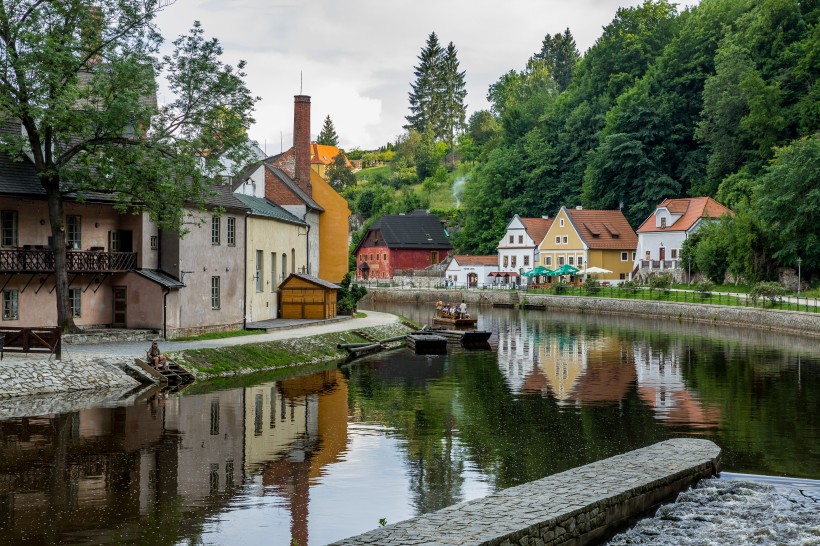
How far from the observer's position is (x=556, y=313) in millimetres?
78562

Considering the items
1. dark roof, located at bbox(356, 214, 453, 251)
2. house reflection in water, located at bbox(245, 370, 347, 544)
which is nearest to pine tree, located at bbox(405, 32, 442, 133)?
dark roof, located at bbox(356, 214, 453, 251)

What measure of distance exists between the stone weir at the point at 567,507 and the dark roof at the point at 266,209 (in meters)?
33.9

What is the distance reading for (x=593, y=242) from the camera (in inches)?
3917

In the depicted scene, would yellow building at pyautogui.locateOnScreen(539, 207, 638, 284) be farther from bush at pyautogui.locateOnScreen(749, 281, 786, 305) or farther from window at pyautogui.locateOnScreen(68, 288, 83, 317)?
window at pyautogui.locateOnScreen(68, 288, 83, 317)

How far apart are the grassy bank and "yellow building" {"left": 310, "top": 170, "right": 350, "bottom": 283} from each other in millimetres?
19026

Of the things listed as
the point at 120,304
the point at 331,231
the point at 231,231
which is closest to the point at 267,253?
the point at 231,231

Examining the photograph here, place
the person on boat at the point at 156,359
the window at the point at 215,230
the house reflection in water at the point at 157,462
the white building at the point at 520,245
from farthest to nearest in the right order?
the white building at the point at 520,245 → the window at the point at 215,230 → the person on boat at the point at 156,359 → the house reflection in water at the point at 157,462

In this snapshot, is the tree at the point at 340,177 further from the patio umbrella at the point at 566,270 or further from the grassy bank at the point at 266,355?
the grassy bank at the point at 266,355

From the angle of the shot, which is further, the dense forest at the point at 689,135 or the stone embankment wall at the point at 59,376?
the dense forest at the point at 689,135

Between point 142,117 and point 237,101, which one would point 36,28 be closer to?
point 142,117

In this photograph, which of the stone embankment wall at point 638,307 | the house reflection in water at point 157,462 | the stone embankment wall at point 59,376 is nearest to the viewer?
the house reflection in water at point 157,462

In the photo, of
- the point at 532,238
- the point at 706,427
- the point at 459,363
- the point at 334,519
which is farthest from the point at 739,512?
the point at 532,238

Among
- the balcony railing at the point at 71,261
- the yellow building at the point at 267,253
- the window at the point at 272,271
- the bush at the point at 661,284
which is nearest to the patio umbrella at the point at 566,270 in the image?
the bush at the point at 661,284

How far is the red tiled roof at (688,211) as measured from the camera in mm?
87812
